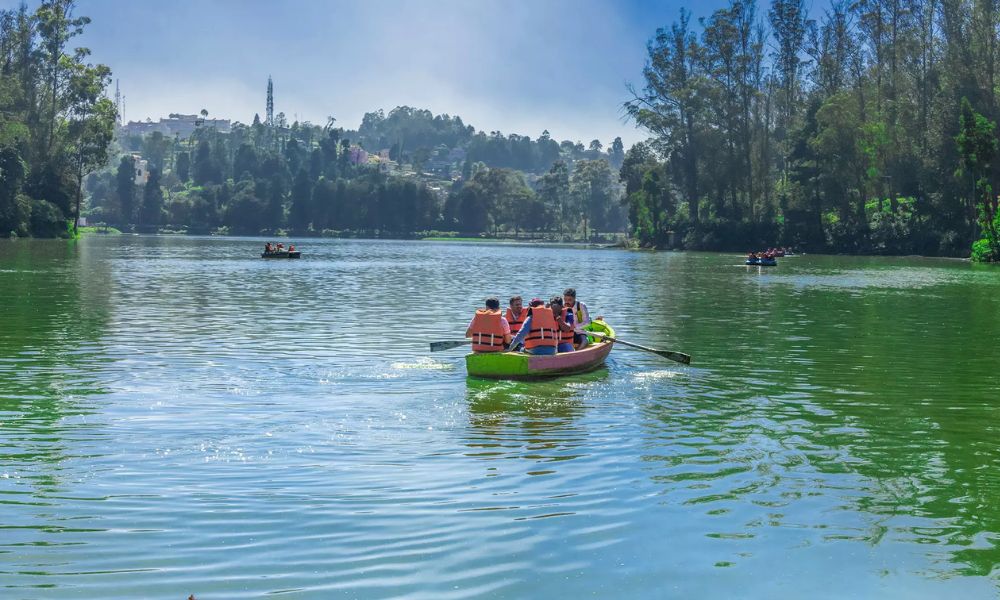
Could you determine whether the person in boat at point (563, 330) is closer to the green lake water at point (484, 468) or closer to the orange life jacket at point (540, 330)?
the orange life jacket at point (540, 330)

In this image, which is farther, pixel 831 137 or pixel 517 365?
pixel 831 137

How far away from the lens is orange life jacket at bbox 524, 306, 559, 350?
22875mm

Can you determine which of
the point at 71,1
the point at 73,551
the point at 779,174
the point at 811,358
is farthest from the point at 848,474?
the point at 779,174

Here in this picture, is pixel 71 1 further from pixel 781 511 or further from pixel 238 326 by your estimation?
pixel 781 511

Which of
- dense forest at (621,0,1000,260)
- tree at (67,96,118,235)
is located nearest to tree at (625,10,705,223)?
dense forest at (621,0,1000,260)

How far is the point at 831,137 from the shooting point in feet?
379

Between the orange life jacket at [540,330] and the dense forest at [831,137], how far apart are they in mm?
77588

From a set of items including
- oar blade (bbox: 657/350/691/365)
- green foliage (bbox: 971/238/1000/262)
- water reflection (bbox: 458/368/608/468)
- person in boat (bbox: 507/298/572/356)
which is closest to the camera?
water reflection (bbox: 458/368/608/468)

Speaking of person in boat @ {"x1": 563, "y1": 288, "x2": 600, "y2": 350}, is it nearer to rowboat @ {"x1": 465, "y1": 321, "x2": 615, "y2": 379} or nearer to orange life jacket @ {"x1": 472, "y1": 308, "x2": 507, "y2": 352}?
rowboat @ {"x1": 465, "y1": 321, "x2": 615, "y2": 379}

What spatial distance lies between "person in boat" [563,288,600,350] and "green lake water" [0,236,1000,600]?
840mm

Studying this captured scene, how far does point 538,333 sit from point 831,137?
100972mm

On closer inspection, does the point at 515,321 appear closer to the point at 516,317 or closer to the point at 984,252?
the point at 516,317

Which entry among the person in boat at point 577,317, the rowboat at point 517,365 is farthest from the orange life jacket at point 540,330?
the person in boat at point 577,317

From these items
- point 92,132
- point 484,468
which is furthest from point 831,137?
point 484,468
